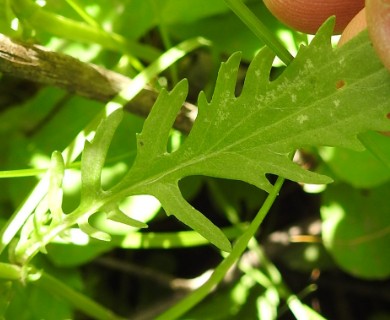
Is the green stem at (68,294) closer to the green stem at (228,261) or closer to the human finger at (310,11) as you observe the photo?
the green stem at (228,261)

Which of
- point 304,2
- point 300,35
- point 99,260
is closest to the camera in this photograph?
point 304,2

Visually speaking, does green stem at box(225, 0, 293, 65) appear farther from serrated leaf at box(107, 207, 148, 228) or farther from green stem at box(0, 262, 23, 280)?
green stem at box(0, 262, 23, 280)

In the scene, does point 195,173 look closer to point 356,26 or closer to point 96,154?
point 96,154

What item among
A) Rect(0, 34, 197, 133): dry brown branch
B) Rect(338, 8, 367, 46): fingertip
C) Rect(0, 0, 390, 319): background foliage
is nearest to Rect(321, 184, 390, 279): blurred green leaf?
Rect(0, 0, 390, 319): background foliage

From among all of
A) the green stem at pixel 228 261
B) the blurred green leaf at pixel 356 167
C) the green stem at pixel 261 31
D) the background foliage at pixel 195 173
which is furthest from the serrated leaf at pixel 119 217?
the blurred green leaf at pixel 356 167

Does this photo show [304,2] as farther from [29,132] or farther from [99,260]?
[99,260]

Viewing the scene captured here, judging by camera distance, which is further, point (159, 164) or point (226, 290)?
point (226, 290)

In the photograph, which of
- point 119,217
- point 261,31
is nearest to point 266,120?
point 261,31

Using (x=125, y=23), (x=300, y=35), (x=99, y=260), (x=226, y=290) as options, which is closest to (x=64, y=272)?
(x=99, y=260)
